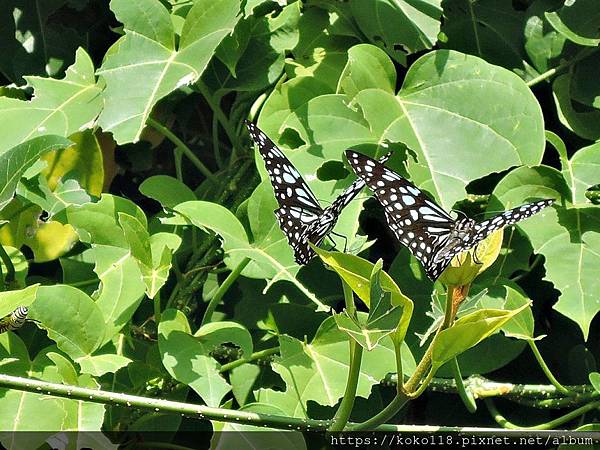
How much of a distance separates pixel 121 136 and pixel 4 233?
305 millimetres

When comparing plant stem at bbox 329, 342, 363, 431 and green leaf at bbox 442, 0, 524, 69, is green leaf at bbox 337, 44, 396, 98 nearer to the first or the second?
green leaf at bbox 442, 0, 524, 69

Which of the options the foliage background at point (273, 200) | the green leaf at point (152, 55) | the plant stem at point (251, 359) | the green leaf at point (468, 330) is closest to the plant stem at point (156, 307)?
the foliage background at point (273, 200)

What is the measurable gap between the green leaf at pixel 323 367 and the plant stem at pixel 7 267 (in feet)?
1.36

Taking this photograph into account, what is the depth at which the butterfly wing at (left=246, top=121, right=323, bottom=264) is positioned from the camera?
116cm

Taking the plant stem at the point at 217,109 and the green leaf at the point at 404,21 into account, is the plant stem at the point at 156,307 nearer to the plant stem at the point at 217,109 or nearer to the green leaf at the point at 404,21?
the plant stem at the point at 217,109

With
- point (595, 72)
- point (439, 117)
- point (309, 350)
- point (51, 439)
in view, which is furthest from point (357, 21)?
point (51, 439)

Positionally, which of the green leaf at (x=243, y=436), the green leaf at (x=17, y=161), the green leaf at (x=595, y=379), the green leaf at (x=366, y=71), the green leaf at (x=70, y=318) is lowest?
the green leaf at (x=243, y=436)

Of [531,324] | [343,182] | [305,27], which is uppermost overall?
[305,27]

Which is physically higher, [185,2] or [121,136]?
[185,2]

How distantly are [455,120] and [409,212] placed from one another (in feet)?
1.05

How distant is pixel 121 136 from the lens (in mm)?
1155

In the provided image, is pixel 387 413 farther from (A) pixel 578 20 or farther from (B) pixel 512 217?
(A) pixel 578 20

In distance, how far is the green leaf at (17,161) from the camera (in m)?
1.09

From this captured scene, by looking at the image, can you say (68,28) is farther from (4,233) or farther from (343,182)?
(343,182)
